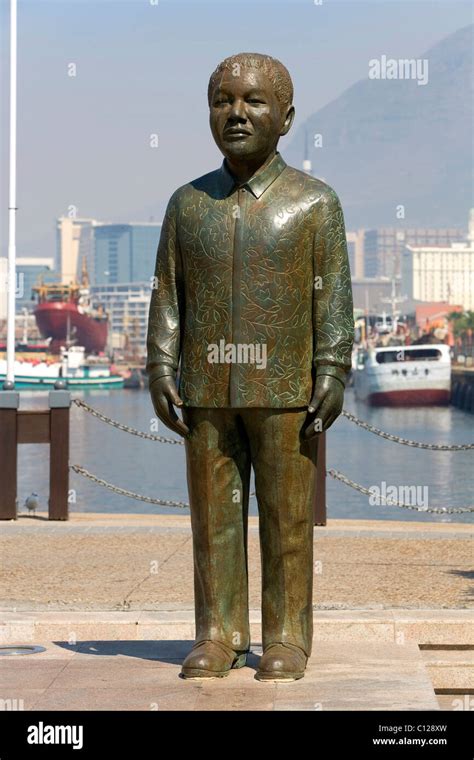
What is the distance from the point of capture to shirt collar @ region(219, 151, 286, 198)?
6.38 metres

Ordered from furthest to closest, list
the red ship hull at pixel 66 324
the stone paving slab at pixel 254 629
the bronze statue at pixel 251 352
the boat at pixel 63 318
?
the boat at pixel 63 318 < the red ship hull at pixel 66 324 < the stone paving slab at pixel 254 629 < the bronze statue at pixel 251 352

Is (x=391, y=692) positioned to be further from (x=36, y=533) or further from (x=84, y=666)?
(x=36, y=533)

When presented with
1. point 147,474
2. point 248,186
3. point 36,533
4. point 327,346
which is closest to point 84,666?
point 327,346

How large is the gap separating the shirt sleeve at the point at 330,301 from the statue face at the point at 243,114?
363mm

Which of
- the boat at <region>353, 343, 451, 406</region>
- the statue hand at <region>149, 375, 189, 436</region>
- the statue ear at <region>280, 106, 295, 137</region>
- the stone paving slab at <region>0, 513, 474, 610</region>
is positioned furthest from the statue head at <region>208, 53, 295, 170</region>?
the boat at <region>353, 343, 451, 406</region>

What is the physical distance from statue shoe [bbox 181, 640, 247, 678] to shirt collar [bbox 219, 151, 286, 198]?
6.16 ft

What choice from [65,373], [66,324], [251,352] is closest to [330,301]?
[251,352]

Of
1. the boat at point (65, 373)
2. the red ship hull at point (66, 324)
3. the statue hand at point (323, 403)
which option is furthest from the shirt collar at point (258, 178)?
the red ship hull at point (66, 324)

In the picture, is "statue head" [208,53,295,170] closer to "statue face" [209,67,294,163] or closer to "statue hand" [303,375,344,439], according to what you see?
"statue face" [209,67,294,163]

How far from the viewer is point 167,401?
6.37m

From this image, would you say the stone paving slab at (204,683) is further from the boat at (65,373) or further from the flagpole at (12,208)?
the boat at (65,373)

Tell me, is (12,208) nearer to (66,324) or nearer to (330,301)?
(330,301)

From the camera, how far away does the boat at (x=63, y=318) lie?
381 feet
